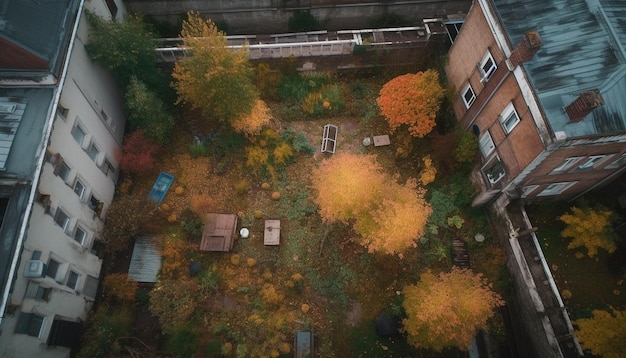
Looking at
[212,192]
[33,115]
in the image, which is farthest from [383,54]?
[33,115]


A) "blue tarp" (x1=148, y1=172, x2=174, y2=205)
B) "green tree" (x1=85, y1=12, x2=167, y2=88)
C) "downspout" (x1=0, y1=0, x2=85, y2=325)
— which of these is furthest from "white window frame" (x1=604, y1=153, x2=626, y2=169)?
"downspout" (x1=0, y1=0, x2=85, y2=325)

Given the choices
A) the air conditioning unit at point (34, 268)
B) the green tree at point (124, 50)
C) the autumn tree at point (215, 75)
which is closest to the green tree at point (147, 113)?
the green tree at point (124, 50)

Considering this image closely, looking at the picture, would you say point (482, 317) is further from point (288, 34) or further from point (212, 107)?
point (288, 34)

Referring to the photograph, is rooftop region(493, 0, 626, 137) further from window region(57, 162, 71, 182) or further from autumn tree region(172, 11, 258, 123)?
window region(57, 162, 71, 182)

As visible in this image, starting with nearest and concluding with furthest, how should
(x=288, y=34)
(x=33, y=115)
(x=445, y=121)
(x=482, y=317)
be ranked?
1. (x=33, y=115)
2. (x=482, y=317)
3. (x=445, y=121)
4. (x=288, y=34)

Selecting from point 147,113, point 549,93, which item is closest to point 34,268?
point 147,113

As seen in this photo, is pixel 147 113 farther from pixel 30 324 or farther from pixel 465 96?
pixel 465 96

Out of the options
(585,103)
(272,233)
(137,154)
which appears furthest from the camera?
(137,154)
